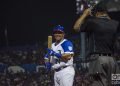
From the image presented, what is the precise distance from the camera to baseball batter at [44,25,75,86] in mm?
8562

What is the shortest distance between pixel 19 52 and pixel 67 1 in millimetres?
1950

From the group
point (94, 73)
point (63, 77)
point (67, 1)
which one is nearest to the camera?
point (94, 73)

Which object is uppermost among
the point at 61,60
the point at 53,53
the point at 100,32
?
the point at 100,32

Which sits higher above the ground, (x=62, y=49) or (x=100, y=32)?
(x=100, y=32)

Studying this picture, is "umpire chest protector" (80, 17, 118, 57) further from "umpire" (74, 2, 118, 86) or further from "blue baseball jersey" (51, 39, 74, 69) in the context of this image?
"blue baseball jersey" (51, 39, 74, 69)

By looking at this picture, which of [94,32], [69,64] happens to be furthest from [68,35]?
[94,32]

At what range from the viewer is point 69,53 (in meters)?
8.59

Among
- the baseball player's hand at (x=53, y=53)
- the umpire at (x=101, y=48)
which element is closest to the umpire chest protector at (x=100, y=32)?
the umpire at (x=101, y=48)

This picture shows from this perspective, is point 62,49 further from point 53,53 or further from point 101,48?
point 101,48

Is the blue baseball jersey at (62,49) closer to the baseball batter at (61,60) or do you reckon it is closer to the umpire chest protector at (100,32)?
the baseball batter at (61,60)

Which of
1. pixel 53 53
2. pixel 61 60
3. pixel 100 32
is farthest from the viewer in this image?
pixel 61 60

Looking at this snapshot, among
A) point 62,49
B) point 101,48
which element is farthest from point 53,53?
point 101,48

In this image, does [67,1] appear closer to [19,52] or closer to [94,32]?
[19,52]

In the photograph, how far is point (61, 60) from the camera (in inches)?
340
